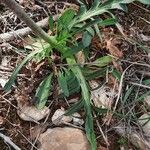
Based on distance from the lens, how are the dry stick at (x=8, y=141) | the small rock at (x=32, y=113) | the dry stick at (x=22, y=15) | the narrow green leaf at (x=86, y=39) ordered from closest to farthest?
the dry stick at (x=22, y=15)
the dry stick at (x=8, y=141)
the small rock at (x=32, y=113)
the narrow green leaf at (x=86, y=39)

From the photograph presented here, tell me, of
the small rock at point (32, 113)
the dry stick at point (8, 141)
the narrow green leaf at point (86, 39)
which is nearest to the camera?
the dry stick at point (8, 141)

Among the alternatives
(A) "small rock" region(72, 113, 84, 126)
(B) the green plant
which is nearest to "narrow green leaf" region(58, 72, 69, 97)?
(B) the green plant

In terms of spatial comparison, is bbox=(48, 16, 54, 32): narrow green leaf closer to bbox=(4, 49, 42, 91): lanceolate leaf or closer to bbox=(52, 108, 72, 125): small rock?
bbox=(4, 49, 42, 91): lanceolate leaf

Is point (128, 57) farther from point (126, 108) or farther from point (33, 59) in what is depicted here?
point (33, 59)

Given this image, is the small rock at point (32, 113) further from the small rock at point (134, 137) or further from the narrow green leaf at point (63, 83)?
the small rock at point (134, 137)

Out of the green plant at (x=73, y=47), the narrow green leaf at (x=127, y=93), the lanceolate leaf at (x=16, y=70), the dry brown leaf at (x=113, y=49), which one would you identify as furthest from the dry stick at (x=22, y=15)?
the narrow green leaf at (x=127, y=93)

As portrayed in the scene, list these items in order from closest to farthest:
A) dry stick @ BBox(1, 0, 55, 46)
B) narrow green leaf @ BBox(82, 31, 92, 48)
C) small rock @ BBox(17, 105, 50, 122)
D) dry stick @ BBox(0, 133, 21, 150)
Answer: dry stick @ BBox(1, 0, 55, 46) → dry stick @ BBox(0, 133, 21, 150) → small rock @ BBox(17, 105, 50, 122) → narrow green leaf @ BBox(82, 31, 92, 48)
